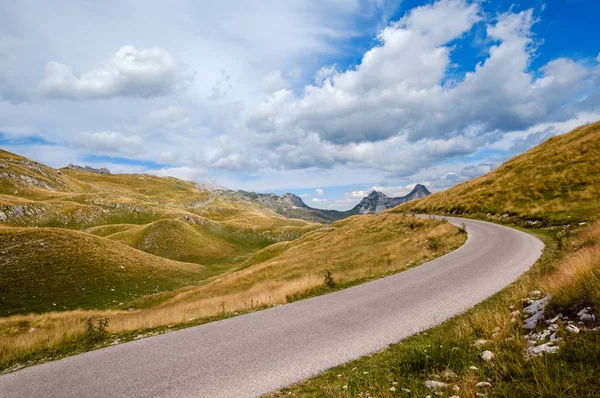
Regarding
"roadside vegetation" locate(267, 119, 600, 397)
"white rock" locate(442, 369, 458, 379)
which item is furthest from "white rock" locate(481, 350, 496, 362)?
"white rock" locate(442, 369, 458, 379)

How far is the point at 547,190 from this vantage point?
38812mm

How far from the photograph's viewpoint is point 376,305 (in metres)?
12.1

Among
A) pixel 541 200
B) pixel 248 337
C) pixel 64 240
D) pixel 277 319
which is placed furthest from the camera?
pixel 64 240

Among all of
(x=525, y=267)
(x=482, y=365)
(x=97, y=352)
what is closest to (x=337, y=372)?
(x=482, y=365)

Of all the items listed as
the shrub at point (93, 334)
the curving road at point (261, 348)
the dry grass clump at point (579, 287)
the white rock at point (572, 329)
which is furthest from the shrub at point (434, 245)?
the shrub at point (93, 334)

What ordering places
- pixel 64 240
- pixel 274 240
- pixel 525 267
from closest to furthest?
pixel 525 267 < pixel 64 240 < pixel 274 240

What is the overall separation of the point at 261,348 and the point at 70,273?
2374 inches

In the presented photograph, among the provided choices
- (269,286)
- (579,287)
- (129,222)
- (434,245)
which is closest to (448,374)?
(579,287)

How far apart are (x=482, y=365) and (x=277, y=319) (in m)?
7.58

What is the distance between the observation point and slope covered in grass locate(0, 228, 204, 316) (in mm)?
44844

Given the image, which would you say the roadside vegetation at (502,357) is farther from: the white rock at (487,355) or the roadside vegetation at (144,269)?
the roadside vegetation at (144,269)

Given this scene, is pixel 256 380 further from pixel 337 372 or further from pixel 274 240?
pixel 274 240

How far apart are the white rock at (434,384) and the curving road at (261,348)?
247cm

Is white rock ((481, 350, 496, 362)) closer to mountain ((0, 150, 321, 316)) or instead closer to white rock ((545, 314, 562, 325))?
white rock ((545, 314, 562, 325))
